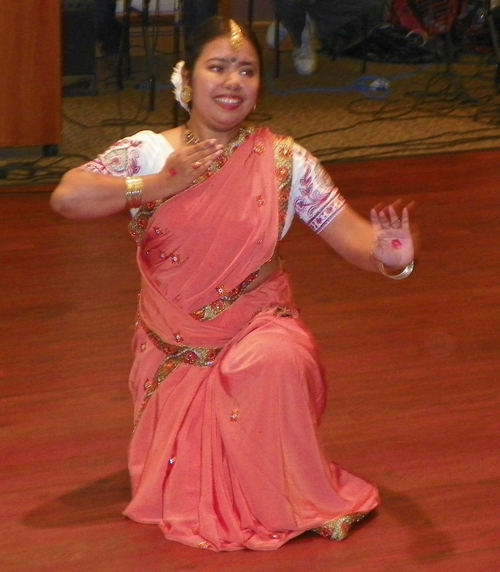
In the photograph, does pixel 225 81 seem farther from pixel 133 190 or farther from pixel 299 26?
pixel 299 26

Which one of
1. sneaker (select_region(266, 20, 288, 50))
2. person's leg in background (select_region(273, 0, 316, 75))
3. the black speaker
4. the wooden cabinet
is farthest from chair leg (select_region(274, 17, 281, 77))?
the wooden cabinet

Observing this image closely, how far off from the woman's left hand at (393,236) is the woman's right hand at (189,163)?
33 cm

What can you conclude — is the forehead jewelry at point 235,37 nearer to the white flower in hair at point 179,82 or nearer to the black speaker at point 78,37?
the white flower in hair at point 179,82

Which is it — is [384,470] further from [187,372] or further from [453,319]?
[453,319]

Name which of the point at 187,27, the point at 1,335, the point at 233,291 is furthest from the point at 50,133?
the point at 233,291

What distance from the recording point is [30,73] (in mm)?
4805

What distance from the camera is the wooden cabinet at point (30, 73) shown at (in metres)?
4.71

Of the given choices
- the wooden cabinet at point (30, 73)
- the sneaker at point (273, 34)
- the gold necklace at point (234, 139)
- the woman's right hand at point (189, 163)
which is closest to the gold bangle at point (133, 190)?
the woman's right hand at point (189, 163)

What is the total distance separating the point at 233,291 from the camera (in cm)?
226

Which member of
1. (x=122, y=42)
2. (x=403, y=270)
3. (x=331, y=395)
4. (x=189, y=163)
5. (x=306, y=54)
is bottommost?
(x=331, y=395)

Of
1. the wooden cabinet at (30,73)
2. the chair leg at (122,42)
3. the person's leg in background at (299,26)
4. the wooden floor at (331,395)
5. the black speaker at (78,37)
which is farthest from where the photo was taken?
the person's leg in background at (299,26)

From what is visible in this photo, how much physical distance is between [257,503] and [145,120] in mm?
3757

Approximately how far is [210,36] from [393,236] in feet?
1.76

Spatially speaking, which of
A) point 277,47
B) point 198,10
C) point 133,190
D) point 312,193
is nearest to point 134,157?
point 133,190
